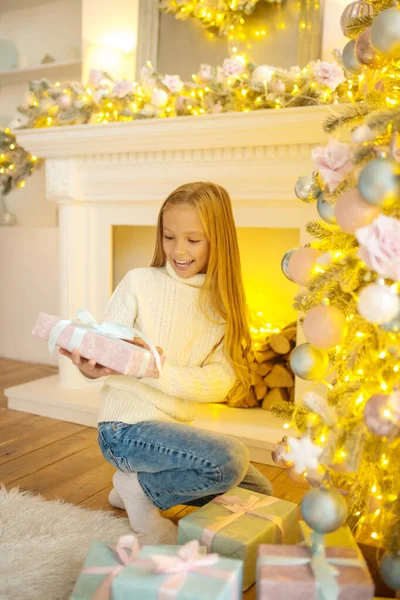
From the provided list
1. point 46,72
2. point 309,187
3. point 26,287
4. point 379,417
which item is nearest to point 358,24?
point 309,187

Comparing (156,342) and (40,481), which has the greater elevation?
(156,342)

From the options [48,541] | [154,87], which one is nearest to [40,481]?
[48,541]

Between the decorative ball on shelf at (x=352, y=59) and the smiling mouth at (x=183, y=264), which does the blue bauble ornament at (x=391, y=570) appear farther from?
the decorative ball on shelf at (x=352, y=59)

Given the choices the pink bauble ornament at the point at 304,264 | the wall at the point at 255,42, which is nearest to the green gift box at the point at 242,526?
the pink bauble ornament at the point at 304,264

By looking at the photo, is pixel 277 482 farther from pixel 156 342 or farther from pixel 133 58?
pixel 133 58

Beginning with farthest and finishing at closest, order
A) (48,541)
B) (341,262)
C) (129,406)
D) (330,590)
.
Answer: (129,406) < (48,541) < (341,262) < (330,590)

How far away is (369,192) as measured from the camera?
0.96 metres

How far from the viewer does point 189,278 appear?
1.60 meters

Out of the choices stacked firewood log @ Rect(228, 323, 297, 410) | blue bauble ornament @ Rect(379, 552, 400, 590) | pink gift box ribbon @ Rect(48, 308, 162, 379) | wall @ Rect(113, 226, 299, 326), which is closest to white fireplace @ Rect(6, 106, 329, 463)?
stacked firewood log @ Rect(228, 323, 297, 410)

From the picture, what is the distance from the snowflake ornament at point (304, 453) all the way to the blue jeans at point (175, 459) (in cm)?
40

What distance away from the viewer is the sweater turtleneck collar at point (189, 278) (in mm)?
1598

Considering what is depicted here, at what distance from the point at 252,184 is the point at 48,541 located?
135 cm

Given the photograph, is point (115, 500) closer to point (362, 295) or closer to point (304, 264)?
point (304, 264)

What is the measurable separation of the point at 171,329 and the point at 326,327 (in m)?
0.62
